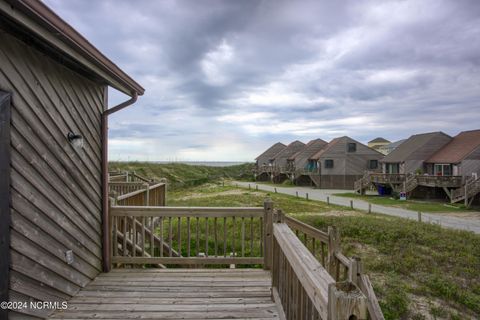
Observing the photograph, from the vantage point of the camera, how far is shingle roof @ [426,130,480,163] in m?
22.0

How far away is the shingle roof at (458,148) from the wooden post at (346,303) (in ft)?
86.6

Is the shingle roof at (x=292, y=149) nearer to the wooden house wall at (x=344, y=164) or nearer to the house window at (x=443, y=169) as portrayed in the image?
the wooden house wall at (x=344, y=164)

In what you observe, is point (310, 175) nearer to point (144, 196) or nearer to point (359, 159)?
point (359, 159)

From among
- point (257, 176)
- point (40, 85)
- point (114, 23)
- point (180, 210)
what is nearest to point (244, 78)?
point (114, 23)

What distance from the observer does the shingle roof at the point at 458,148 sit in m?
22.0

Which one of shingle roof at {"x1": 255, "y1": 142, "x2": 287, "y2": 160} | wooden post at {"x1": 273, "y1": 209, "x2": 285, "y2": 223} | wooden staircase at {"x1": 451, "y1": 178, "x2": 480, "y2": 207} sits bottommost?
wooden staircase at {"x1": 451, "y1": 178, "x2": 480, "y2": 207}

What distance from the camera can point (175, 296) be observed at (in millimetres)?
3531

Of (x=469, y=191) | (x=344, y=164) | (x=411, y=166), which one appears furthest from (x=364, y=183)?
(x=469, y=191)

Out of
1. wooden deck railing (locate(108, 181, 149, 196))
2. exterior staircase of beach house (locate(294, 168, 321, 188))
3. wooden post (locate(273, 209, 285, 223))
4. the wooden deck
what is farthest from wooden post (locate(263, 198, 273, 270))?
exterior staircase of beach house (locate(294, 168, 321, 188))

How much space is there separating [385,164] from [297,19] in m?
25.6

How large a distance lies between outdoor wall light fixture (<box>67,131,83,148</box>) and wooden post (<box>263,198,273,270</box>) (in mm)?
2701

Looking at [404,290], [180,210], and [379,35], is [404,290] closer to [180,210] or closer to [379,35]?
[180,210]

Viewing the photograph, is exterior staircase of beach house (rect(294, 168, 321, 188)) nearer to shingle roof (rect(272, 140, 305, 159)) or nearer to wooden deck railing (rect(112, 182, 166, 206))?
shingle roof (rect(272, 140, 305, 159))

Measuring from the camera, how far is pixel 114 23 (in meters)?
6.45
